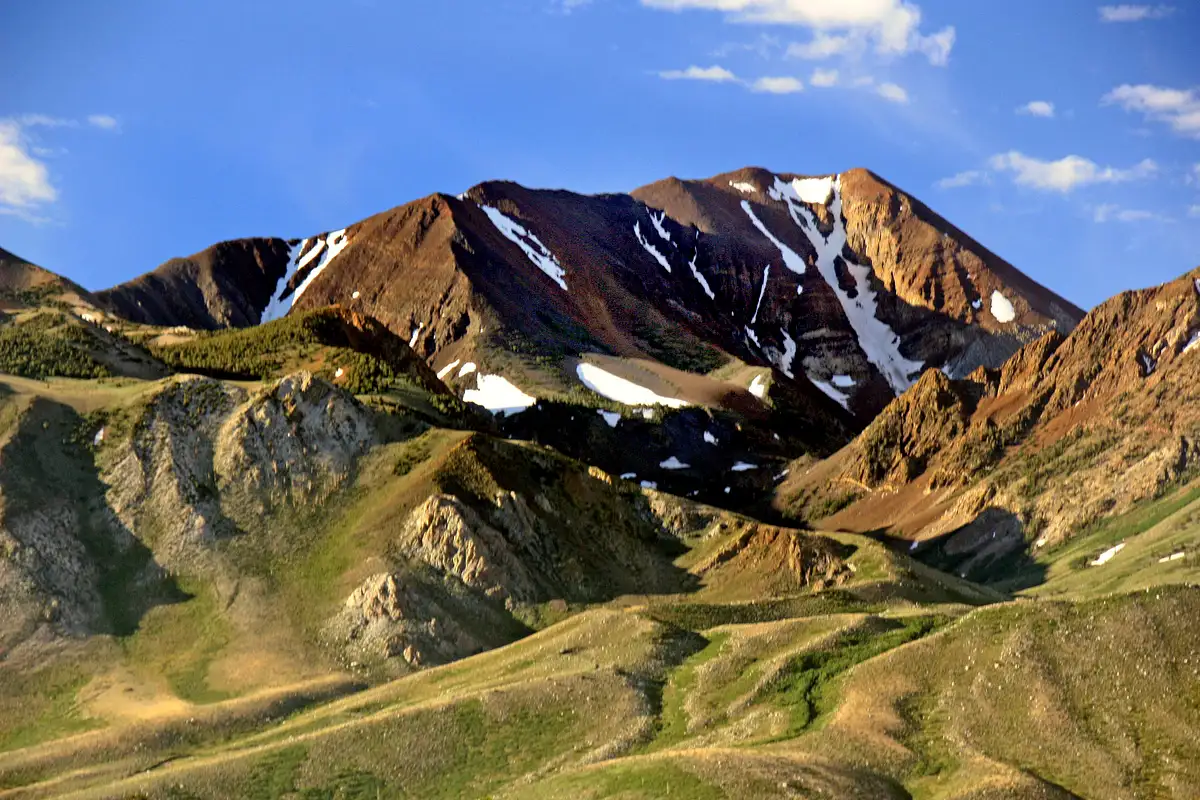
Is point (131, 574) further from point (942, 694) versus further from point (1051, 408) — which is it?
point (1051, 408)

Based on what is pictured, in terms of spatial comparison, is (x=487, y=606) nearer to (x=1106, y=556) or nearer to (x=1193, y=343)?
(x=1106, y=556)

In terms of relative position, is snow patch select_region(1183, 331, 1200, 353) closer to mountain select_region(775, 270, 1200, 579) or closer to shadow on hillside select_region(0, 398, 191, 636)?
mountain select_region(775, 270, 1200, 579)

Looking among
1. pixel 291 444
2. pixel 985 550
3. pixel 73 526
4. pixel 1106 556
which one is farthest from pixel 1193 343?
pixel 73 526

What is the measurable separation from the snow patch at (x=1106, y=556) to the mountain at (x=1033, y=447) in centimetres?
1144

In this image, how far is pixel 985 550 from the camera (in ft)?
484

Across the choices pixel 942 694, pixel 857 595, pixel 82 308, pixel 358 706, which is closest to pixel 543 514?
pixel 857 595

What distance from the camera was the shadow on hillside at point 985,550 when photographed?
140500 millimetres

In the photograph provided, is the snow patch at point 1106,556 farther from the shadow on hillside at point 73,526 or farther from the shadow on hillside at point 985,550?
the shadow on hillside at point 73,526

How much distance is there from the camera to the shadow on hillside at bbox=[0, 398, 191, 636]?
83375 mm

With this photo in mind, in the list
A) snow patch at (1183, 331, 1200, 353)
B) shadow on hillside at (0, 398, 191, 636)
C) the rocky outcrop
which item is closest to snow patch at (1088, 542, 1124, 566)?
snow patch at (1183, 331, 1200, 353)

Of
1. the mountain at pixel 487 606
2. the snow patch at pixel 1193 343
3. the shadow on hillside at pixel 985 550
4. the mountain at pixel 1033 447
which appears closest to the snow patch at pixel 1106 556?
the mountain at pixel 487 606

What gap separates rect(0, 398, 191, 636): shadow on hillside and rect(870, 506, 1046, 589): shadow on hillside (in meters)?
82.9

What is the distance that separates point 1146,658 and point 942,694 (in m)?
7.45

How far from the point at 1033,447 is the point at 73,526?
113699 millimetres
